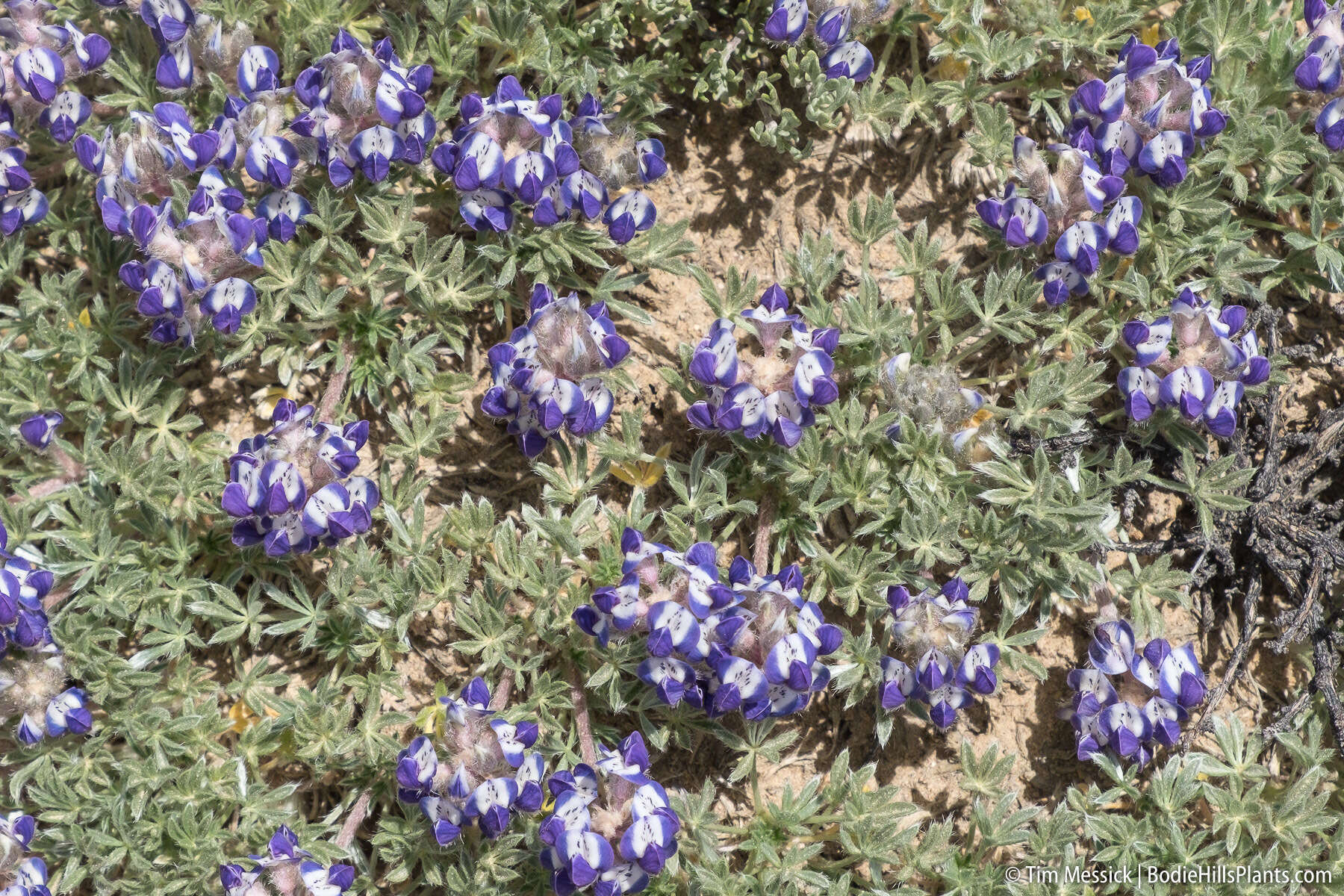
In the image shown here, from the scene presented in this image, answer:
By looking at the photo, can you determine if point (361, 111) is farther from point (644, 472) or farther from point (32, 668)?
point (32, 668)

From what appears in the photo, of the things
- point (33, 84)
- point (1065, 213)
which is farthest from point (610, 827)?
point (33, 84)

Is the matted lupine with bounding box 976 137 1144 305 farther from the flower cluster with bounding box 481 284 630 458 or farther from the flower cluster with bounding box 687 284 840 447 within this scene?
the flower cluster with bounding box 481 284 630 458

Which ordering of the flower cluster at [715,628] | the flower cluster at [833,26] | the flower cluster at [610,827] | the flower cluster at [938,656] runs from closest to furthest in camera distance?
1. the flower cluster at [610,827]
2. the flower cluster at [715,628]
3. the flower cluster at [938,656]
4. the flower cluster at [833,26]

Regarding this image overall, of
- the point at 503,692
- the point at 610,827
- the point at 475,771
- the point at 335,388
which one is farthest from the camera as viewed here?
the point at 335,388

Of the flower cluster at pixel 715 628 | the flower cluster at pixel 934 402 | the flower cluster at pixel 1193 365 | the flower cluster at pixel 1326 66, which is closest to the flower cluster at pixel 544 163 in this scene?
the flower cluster at pixel 934 402

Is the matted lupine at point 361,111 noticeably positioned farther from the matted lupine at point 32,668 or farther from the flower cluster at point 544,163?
the matted lupine at point 32,668

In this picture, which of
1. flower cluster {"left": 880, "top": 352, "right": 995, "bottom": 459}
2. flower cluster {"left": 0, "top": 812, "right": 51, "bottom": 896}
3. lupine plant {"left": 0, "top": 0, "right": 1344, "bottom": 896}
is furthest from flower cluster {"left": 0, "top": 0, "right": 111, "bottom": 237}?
flower cluster {"left": 880, "top": 352, "right": 995, "bottom": 459}
